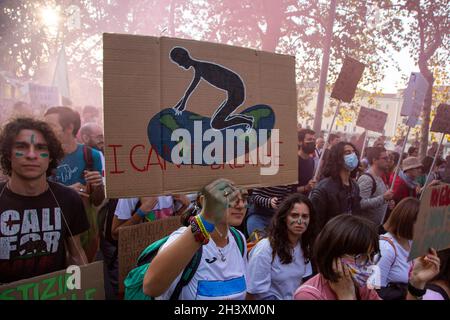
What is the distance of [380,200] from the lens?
4.65 meters

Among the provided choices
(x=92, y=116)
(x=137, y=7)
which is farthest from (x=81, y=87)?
(x=92, y=116)

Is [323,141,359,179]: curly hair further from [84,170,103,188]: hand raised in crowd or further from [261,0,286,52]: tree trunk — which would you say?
[261,0,286,52]: tree trunk

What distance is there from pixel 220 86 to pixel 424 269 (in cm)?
140

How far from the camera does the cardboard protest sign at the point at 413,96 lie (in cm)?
651

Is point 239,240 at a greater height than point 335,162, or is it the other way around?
point 335,162

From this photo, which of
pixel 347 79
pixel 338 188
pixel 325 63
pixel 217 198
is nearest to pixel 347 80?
pixel 347 79

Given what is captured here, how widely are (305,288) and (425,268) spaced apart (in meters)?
0.71

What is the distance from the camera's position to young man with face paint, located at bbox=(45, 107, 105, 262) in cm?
319

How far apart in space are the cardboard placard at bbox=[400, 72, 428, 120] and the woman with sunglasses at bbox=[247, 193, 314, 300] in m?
4.21

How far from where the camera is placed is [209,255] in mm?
1998

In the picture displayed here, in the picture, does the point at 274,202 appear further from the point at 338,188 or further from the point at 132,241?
the point at 132,241

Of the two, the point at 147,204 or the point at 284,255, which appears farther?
the point at 147,204

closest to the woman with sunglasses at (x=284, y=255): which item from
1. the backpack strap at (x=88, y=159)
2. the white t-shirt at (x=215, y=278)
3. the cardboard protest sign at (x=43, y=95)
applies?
the white t-shirt at (x=215, y=278)

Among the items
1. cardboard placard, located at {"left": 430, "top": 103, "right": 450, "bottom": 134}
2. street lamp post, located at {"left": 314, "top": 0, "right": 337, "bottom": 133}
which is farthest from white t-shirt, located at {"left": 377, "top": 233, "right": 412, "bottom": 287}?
street lamp post, located at {"left": 314, "top": 0, "right": 337, "bottom": 133}
